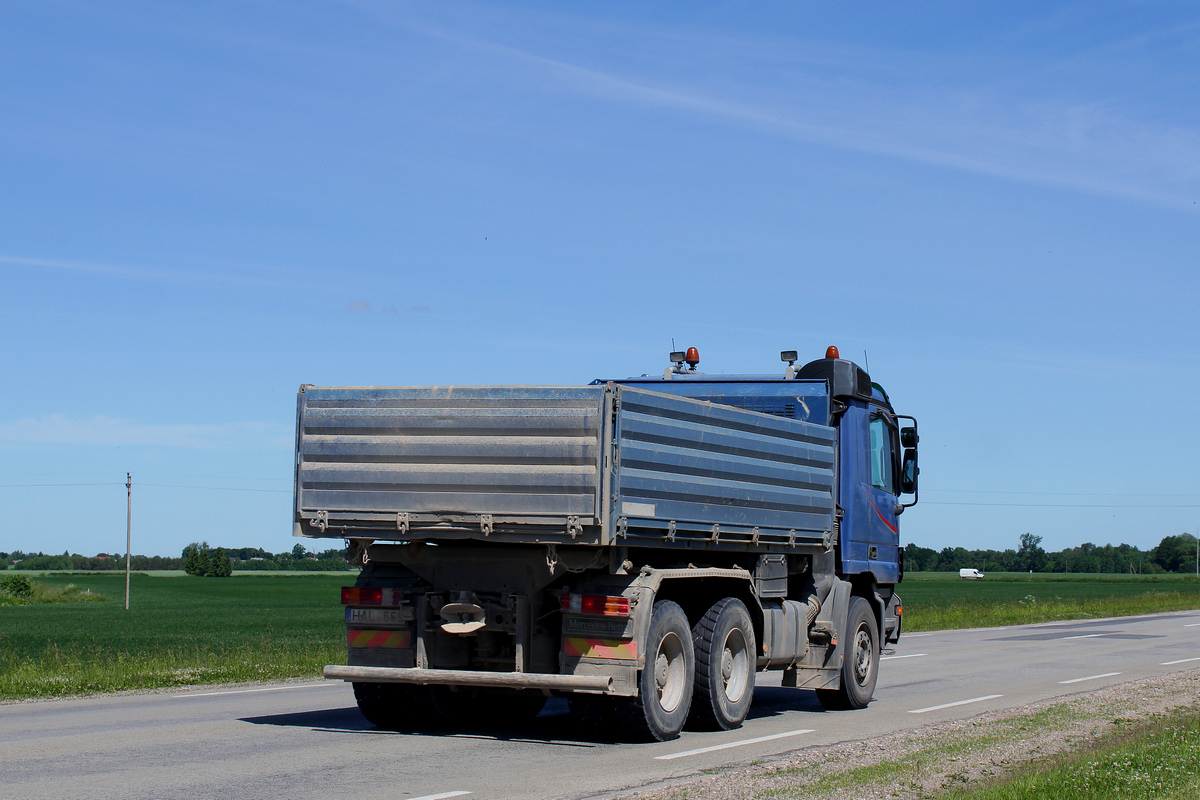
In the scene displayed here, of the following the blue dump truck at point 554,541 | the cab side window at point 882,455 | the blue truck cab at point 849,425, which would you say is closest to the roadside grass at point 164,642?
the blue dump truck at point 554,541

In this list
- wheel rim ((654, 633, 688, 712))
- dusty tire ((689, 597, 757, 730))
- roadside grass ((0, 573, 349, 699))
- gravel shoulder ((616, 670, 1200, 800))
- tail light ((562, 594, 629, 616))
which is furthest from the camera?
roadside grass ((0, 573, 349, 699))

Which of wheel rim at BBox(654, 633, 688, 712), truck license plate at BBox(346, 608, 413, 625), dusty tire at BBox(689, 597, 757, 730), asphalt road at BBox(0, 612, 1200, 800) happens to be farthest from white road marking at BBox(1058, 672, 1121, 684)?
truck license plate at BBox(346, 608, 413, 625)

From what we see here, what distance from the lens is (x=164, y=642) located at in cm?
3631

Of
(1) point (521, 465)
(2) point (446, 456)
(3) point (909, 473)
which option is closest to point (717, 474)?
(1) point (521, 465)

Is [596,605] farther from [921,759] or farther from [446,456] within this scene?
[921,759]

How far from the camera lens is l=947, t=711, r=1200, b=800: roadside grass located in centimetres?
751

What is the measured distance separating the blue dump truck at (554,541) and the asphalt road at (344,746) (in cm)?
49

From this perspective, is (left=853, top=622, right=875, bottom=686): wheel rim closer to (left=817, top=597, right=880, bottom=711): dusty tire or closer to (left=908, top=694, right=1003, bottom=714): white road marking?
(left=817, top=597, right=880, bottom=711): dusty tire

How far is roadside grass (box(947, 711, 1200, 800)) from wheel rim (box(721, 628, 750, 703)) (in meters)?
2.90

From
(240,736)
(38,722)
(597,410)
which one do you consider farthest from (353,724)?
(597,410)

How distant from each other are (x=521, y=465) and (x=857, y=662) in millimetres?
5788

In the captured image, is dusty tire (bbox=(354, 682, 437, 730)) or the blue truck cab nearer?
dusty tire (bbox=(354, 682, 437, 730))

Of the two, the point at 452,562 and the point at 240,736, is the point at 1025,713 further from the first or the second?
the point at 240,736

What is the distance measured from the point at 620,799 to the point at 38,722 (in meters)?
6.69
